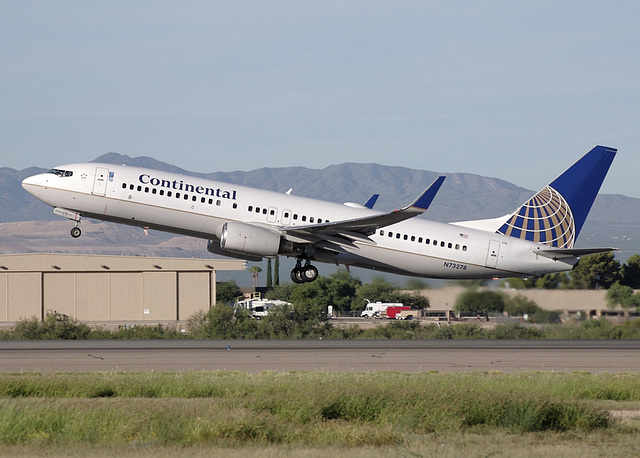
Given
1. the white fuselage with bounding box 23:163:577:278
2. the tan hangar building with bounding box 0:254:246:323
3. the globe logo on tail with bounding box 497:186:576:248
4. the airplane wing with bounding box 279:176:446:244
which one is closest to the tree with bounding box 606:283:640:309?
the globe logo on tail with bounding box 497:186:576:248

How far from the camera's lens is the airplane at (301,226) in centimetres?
3641

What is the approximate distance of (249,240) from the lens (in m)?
36.3

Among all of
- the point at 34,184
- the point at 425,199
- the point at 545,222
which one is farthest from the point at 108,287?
the point at 425,199

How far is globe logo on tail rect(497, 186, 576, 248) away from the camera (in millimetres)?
43250

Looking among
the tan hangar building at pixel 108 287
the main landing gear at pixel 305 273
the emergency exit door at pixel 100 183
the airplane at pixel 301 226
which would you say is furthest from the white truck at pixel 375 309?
the emergency exit door at pixel 100 183

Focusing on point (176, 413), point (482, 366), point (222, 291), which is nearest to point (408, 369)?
point (482, 366)

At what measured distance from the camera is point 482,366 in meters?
31.3

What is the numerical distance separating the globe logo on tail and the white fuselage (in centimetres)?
180

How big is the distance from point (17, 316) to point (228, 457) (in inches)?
2815

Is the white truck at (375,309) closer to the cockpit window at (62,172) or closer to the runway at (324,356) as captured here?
the runway at (324,356)

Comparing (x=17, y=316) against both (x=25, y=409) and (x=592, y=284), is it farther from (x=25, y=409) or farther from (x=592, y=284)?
(x=25, y=409)

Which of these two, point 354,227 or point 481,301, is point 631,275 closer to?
point 481,301

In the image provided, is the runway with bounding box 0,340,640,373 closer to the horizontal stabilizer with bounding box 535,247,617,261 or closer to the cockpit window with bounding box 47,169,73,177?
the horizontal stabilizer with bounding box 535,247,617,261

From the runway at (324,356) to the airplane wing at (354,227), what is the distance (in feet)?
16.0
